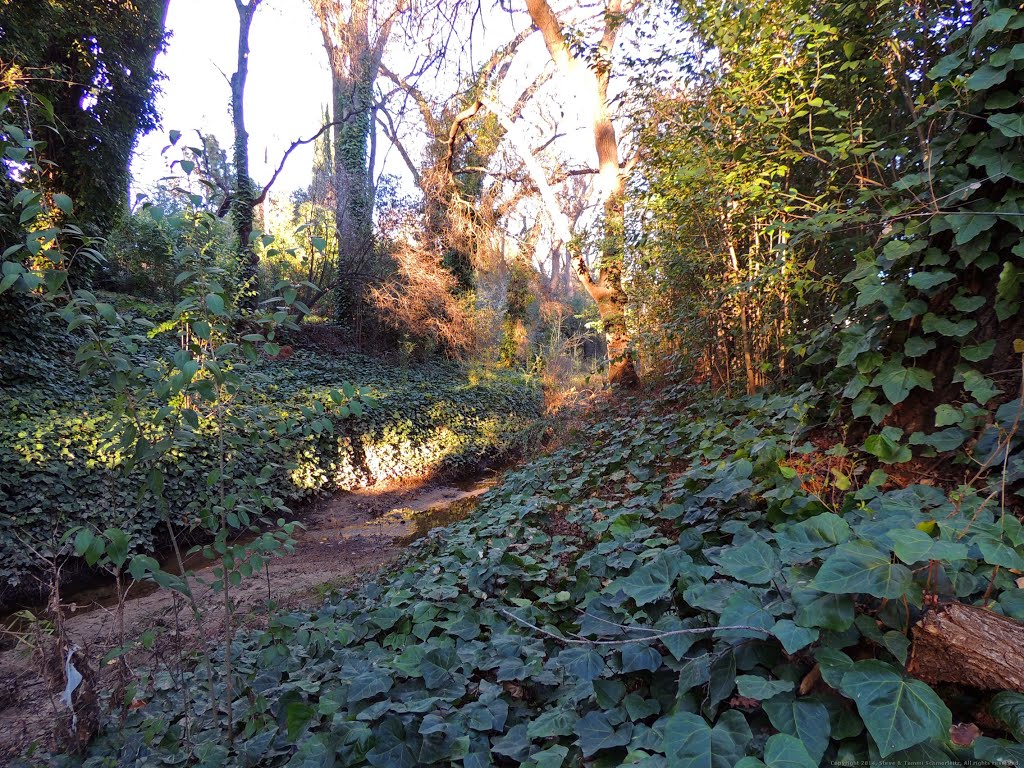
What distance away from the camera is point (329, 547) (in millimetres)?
6277

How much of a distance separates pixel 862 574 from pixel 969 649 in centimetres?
21

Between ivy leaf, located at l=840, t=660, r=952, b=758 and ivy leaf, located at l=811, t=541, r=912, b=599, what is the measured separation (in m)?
0.15

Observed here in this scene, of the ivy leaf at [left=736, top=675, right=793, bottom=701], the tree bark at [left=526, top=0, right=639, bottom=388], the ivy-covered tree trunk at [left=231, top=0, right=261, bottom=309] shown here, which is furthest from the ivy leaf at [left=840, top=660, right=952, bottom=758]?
the ivy-covered tree trunk at [left=231, top=0, right=261, bottom=309]

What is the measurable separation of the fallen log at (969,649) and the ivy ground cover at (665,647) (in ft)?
0.11

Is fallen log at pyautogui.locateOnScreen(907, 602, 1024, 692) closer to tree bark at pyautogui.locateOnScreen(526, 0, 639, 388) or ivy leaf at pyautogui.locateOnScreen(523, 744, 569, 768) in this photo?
ivy leaf at pyautogui.locateOnScreen(523, 744, 569, 768)

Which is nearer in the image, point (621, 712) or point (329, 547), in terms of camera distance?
point (621, 712)

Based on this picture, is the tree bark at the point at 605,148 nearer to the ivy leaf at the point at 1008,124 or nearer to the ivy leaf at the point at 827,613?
the ivy leaf at the point at 1008,124

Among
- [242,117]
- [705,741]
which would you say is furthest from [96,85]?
[705,741]

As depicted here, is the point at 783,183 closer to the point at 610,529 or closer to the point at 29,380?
the point at 610,529

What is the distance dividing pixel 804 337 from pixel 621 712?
10.2ft

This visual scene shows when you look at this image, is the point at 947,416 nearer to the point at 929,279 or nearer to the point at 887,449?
the point at 887,449

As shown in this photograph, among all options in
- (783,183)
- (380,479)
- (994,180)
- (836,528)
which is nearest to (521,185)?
(380,479)

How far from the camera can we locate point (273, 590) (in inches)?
188

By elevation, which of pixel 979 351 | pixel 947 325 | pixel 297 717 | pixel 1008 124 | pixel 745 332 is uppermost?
pixel 1008 124
